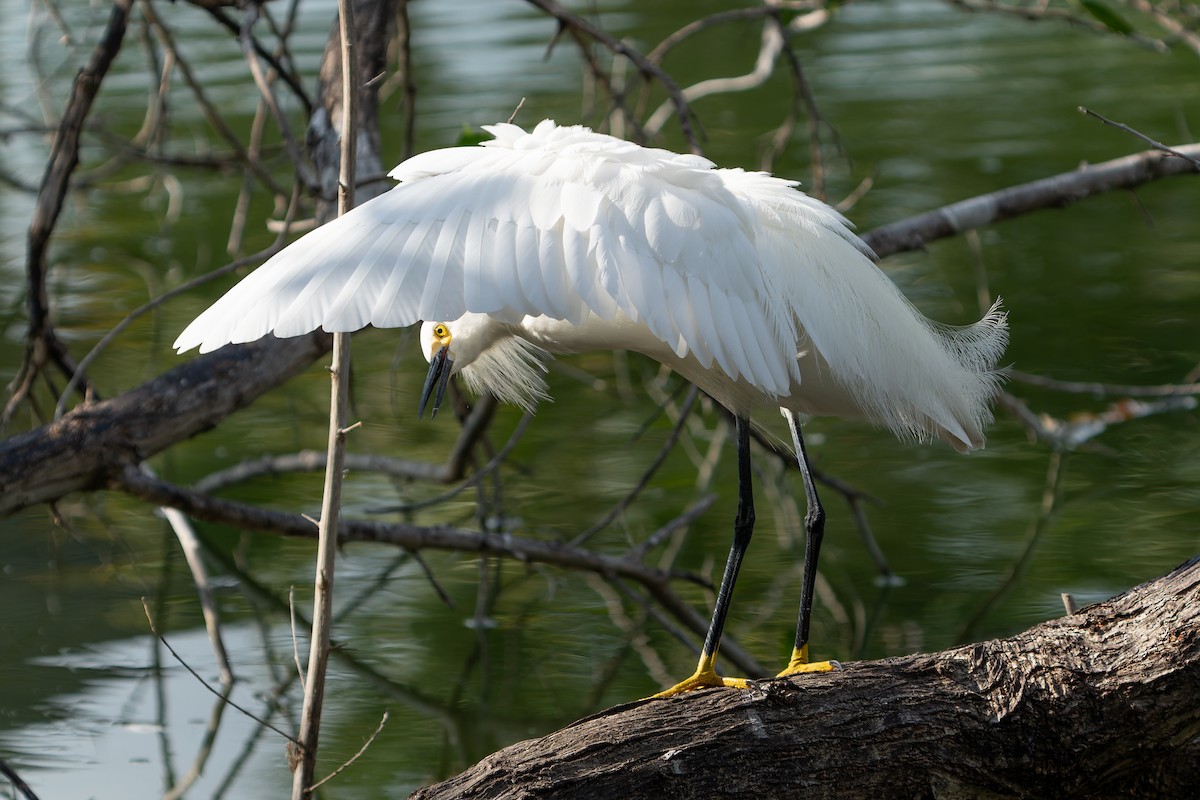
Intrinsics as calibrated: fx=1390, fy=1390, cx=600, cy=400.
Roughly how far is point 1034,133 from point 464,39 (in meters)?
3.90

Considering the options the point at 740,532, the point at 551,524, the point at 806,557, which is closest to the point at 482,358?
the point at 740,532

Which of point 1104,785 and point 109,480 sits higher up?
point 109,480

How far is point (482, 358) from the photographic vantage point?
2.49m

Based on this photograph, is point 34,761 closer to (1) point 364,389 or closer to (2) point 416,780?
(2) point 416,780

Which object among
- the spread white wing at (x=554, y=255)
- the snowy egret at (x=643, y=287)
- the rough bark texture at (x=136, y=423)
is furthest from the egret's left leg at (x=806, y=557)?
the rough bark texture at (x=136, y=423)

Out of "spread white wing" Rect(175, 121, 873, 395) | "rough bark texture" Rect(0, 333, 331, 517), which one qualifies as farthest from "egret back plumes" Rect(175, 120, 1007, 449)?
"rough bark texture" Rect(0, 333, 331, 517)

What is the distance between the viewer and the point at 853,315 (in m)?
2.03

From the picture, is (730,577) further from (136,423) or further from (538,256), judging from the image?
(136,423)

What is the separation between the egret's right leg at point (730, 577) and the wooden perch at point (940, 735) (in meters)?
0.32

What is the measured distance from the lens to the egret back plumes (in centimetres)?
163

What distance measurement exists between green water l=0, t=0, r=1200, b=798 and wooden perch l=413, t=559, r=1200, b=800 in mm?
1008

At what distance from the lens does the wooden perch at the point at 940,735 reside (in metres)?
1.74

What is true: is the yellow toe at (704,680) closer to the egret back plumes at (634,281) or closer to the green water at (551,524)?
the egret back plumes at (634,281)

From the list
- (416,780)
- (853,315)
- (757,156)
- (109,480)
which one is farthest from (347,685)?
(757,156)
